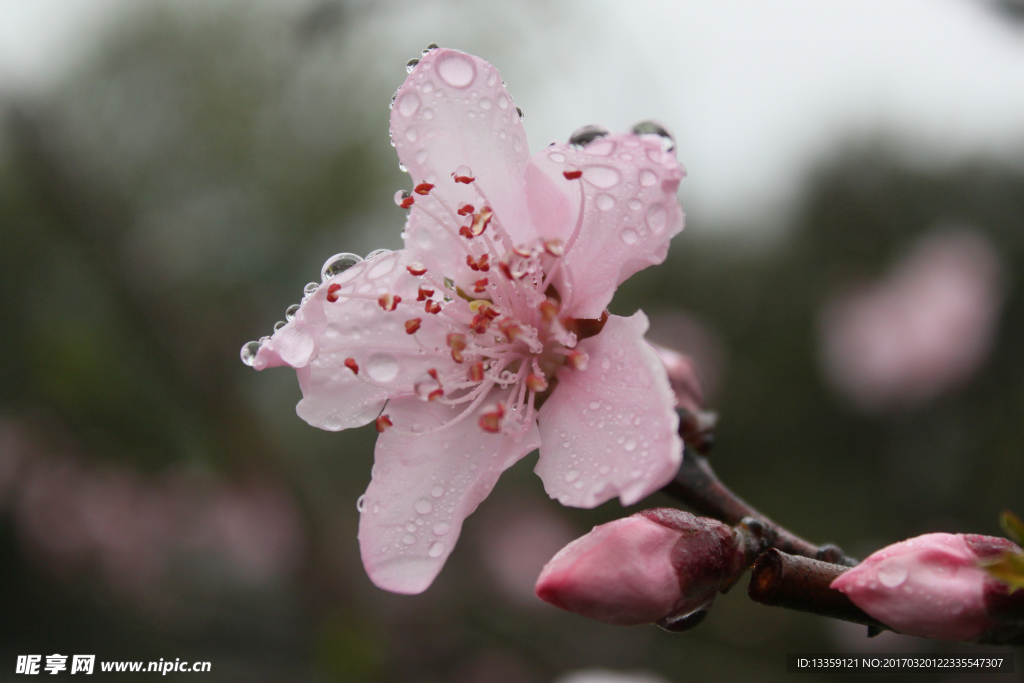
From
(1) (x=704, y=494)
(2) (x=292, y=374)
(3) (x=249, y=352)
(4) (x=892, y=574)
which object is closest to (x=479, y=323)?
(3) (x=249, y=352)

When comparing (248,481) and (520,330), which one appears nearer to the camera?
(520,330)

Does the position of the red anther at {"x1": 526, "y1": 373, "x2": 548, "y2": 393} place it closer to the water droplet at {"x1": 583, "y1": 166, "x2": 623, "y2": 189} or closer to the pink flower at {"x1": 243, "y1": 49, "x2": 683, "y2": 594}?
the pink flower at {"x1": 243, "y1": 49, "x2": 683, "y2": 594}

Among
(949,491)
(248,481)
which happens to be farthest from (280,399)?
(949,491)

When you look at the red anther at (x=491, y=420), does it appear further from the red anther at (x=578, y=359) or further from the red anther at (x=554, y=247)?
the red anther at (x=554, y=247)

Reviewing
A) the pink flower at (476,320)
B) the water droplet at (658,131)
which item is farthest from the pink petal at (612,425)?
the water droplet at (658,131)

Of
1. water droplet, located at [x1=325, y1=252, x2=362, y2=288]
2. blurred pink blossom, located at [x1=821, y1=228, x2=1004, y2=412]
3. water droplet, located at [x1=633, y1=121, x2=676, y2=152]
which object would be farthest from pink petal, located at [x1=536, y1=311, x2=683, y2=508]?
blurred pink blossom, located at [x1=821, y1=228, x2=1004, y2=412]

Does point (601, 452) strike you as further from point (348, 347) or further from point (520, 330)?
point (348, 347)
